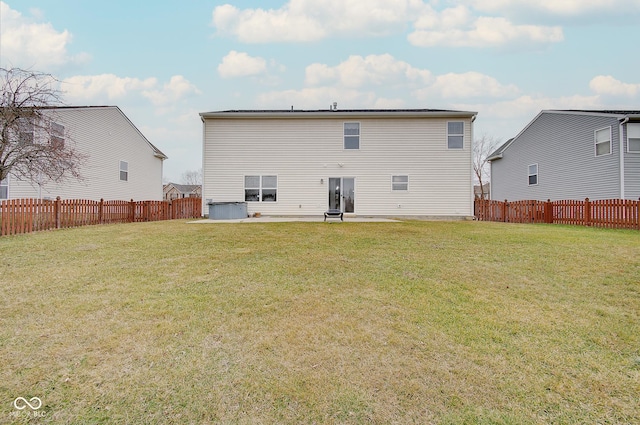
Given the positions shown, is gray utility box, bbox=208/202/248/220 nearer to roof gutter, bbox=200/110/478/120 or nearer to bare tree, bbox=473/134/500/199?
roof gutter, bbox=200/110/478/120

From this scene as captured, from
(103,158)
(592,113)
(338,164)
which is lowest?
(338,164)

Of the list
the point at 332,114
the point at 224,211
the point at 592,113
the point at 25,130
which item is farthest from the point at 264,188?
the point at 592,113

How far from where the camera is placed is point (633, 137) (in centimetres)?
1409

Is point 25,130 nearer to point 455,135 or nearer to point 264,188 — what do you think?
point 264,188

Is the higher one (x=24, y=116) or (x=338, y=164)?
(x=24, y=116)

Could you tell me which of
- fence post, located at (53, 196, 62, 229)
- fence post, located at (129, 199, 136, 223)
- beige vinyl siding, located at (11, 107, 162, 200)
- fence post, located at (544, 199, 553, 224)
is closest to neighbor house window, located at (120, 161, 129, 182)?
beige vinyl siding, located at (11, 107, 162, 200)

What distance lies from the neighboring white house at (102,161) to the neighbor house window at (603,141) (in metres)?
23.4

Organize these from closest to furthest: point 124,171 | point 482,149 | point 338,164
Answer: point 338,164 < point 124,171 < point 482,149

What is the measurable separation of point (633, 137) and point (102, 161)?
26.5 m

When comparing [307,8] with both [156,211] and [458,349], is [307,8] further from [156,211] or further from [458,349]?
[458,349]

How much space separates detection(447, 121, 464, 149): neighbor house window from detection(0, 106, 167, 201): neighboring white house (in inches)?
662

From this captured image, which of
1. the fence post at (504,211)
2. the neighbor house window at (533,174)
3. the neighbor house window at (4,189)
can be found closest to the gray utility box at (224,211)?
the neighbor house window at (4,189)

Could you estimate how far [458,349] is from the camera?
8.35 ft

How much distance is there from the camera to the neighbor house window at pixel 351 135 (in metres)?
16.6
